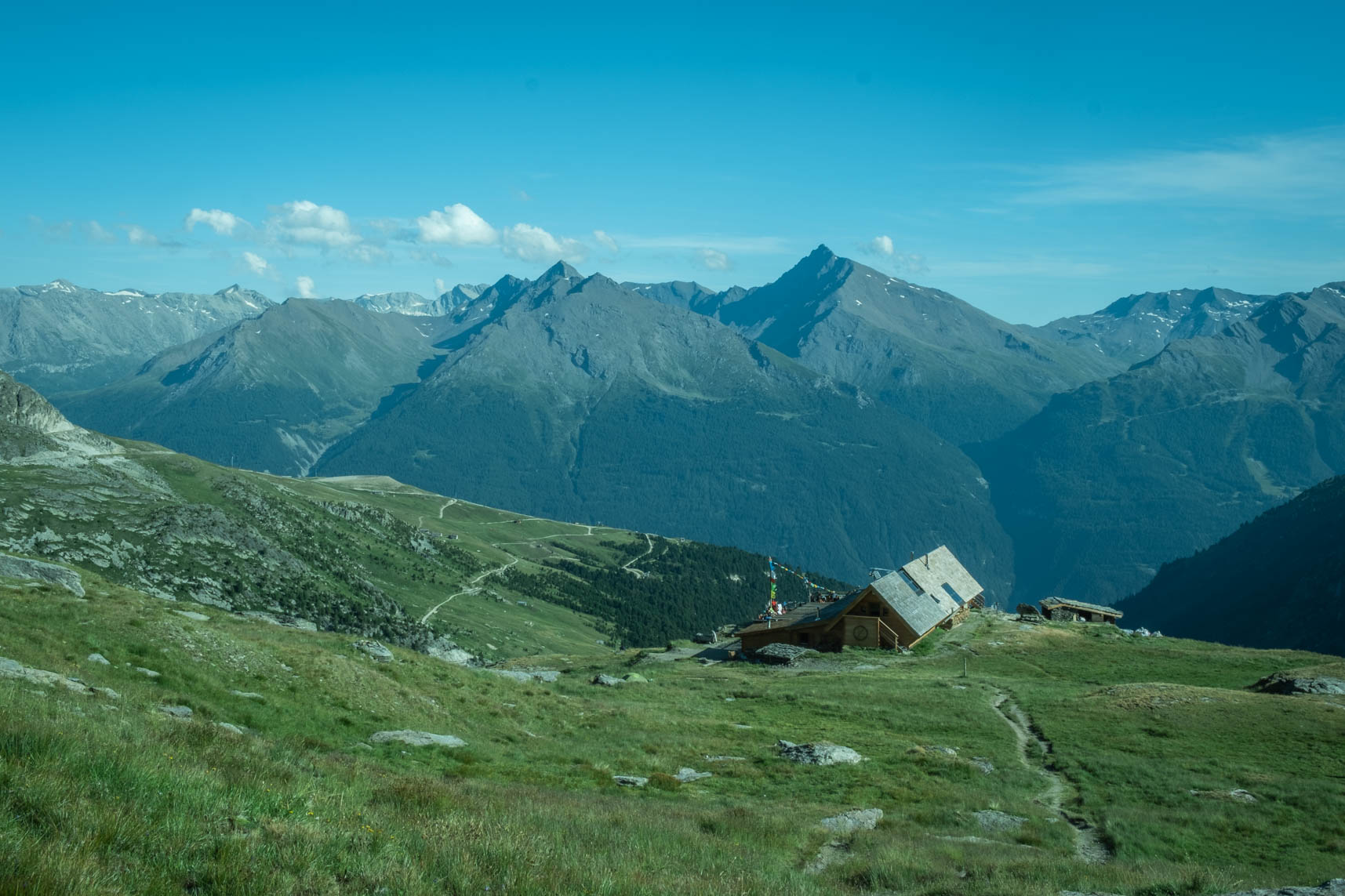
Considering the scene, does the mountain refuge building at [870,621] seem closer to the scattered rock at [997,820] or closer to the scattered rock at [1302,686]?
the scattered rock at [1302,686]

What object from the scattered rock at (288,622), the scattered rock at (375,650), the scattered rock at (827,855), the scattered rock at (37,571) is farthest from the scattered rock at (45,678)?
the scattered rock at (288,622)

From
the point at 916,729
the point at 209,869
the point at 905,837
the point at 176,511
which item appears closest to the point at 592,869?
the point at 209,869

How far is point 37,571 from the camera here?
40.4 meters

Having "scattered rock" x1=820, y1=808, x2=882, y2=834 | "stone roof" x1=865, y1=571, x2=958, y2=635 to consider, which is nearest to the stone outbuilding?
"stone roof" x1=865, y1=571, x2=958, y2=635

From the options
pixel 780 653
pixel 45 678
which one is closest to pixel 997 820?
pixel 45 678

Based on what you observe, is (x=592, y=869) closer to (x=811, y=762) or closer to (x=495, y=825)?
(x=495, y=825)

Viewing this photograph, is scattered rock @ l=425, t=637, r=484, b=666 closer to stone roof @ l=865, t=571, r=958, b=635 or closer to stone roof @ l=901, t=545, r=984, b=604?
stone roof @ l=865, t=571, r=958, b=635

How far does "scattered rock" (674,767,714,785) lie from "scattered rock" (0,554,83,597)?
27735 mm

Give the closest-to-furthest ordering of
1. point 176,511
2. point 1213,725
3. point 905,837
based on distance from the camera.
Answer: point 905,837 < point 1213,725 < point 176,511

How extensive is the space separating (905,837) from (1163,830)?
8237 millimetres

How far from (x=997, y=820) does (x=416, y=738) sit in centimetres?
1693

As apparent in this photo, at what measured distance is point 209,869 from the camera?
33.2ft

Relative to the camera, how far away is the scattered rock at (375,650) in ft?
120

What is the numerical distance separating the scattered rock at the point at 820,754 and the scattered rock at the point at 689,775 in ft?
13.1
